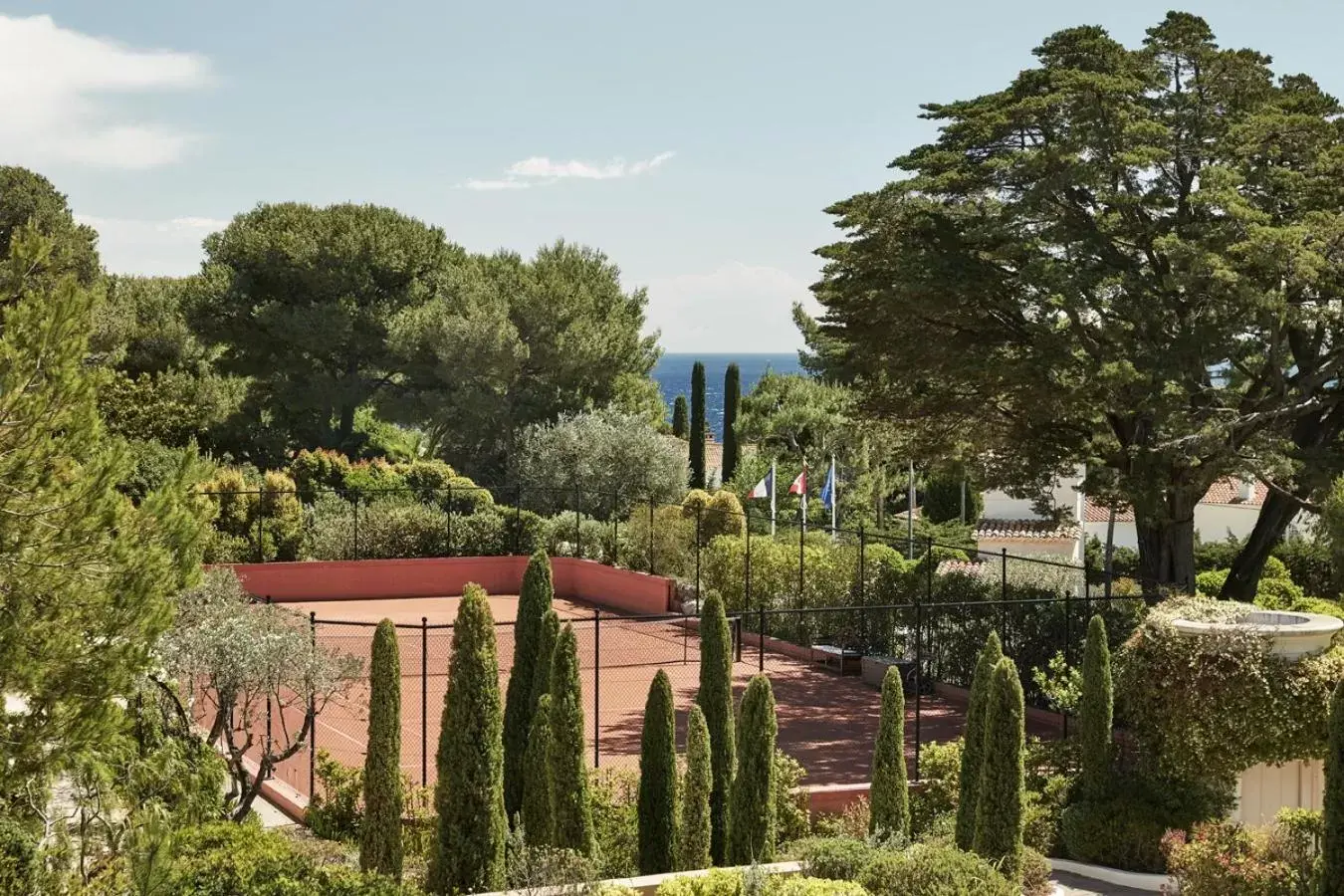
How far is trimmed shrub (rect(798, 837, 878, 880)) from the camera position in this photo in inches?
500

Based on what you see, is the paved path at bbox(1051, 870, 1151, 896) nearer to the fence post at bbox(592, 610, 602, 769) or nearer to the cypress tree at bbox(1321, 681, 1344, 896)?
the cypress tree at bbox(1321, 681, 1344, 896)

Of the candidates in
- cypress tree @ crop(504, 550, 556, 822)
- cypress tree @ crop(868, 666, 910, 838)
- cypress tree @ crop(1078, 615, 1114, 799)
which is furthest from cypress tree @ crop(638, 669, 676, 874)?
cypress tree @ crop(1078, 615, 1114, 799)

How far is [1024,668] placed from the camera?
870 inches

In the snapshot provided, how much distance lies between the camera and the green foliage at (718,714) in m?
13.7

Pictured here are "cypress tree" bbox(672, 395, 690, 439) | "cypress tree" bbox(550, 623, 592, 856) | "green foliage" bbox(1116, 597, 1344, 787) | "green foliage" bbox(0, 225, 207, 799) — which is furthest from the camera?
"cypress tree" bbox(672, 395, 690, 439)

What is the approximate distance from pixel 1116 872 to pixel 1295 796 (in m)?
2.81

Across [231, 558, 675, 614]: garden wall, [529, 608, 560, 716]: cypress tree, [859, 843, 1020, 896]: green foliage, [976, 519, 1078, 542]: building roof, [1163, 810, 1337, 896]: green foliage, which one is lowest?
[1163, 810, 1337, 896]: green foliage

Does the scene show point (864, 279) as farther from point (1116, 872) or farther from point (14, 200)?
point (14, 200)

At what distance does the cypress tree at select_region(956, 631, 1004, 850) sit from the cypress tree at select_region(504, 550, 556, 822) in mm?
4007

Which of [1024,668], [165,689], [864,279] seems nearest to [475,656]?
[165,689]

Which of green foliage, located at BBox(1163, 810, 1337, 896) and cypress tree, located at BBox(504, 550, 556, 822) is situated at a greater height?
cypress tree, located at BBox(504, 550, 556, 822)

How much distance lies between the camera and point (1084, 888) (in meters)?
14.9

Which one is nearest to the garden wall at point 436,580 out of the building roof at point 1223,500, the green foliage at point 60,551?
the building roof at point 1223,500

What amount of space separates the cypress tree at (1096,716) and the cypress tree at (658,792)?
506cm
